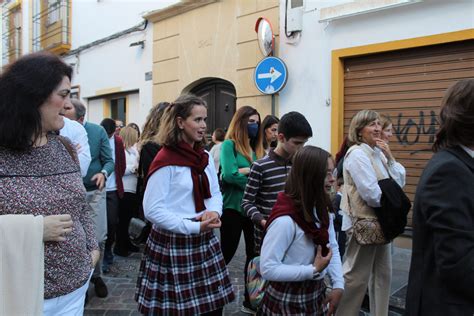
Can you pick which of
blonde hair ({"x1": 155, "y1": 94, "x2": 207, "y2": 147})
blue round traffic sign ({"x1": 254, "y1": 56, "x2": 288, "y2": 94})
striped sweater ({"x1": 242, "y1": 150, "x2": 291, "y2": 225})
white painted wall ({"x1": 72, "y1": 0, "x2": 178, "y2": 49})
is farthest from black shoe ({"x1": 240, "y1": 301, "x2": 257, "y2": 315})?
white painted wall ({"x1": 72, "y1": 0, "x2": 178, "y2": 49})

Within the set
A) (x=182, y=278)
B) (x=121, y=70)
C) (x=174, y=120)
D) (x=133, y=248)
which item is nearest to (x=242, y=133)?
(x=174, y=120)

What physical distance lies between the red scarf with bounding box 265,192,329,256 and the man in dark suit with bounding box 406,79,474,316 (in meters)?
0.53

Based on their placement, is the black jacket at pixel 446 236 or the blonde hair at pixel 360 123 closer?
the black jacket at pixel 446 236

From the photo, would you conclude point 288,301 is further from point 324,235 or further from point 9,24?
point 9,24

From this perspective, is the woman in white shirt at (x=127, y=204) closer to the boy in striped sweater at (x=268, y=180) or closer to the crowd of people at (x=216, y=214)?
the crowd of people at (x=216, y=214)

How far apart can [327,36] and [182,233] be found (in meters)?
5.37

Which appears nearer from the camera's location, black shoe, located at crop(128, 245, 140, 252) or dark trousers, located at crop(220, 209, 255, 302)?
dark trousers, located at crop(220, 209, 255, 302)

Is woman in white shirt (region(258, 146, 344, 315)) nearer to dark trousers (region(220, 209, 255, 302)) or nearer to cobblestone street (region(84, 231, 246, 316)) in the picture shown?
dark trousers (region(220, 209, 255, 302))

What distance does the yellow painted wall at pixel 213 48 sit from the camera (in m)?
8.12

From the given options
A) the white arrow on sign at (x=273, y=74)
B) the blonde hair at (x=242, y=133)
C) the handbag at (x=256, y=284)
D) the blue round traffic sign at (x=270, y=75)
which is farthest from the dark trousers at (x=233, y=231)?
the white arrow on sign at (x=273, y=74)

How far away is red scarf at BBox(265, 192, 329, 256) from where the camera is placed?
225cm

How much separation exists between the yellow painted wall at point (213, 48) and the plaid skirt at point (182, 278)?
546 centimetres

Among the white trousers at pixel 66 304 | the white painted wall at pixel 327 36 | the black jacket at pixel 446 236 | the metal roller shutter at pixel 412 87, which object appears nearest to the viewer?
the black jacket at pixel 446 236

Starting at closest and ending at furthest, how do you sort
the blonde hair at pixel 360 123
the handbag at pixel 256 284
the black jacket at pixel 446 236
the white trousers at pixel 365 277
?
1. the black jacket at pixel 446 236
2. the handbag at pixel 256 284
3. the white trousers at pixel 365 277
4. the blonde hair at pixel 360 123
